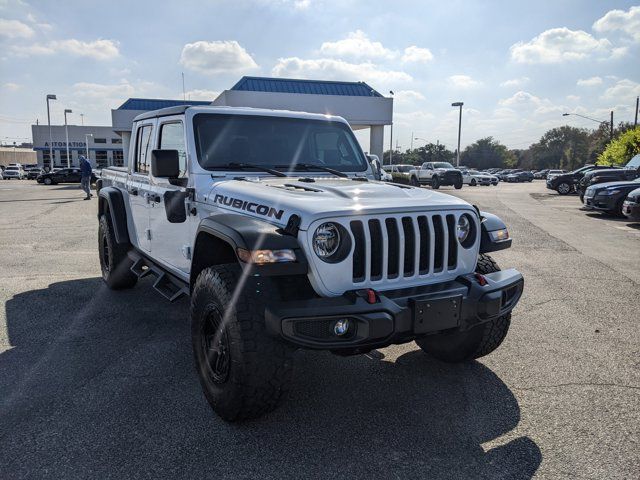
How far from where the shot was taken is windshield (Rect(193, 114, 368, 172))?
4094 mm

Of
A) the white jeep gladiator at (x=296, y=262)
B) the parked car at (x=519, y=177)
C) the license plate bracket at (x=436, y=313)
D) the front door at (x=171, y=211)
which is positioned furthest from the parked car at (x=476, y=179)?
the license plate bracket at (x=436, y=313)

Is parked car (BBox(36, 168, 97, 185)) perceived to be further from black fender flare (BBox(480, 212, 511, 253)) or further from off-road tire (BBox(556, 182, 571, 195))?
black fender flare (BBox(480, 212, 511, 253))

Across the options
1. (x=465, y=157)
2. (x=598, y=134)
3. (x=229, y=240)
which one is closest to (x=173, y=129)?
(x=229, y=240)

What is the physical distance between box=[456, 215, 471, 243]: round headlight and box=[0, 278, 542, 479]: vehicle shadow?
3.56 ft

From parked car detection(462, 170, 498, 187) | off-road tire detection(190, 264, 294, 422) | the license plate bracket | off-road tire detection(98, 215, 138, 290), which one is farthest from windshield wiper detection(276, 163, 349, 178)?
parked car detection(462, 170, 498, 187)

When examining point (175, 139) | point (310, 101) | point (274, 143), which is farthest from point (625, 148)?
point (175, 139)

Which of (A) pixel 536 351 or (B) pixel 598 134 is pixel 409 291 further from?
(B) pixel 598 134

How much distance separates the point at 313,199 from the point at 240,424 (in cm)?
141

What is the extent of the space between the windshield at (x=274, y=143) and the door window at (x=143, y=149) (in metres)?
1.03

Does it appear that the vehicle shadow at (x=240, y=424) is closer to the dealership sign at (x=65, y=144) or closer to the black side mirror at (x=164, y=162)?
the black side mirror at (x=164, y=162)

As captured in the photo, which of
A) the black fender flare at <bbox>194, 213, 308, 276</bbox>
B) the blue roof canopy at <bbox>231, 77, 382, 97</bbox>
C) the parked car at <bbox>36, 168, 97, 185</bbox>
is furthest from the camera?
the parked car at <bbox>36, 168, 97, 185</bbox>

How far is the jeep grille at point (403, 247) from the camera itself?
9.39ft

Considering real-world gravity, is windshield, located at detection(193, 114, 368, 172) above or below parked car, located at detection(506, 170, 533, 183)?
above

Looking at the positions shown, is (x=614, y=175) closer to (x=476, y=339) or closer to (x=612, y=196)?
(x=612, y=196)
